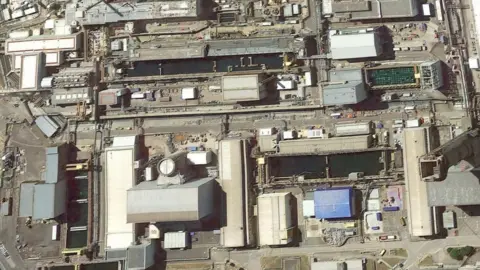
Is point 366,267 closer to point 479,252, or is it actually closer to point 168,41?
point 479,252

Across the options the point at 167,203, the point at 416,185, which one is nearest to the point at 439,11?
the point at 416,185

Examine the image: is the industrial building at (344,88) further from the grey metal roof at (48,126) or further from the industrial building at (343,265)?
the grey metal roof at (48,126)

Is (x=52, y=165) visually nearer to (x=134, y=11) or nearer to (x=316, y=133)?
(x=134, y=11)


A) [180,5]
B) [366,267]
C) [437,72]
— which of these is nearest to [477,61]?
[437,72]

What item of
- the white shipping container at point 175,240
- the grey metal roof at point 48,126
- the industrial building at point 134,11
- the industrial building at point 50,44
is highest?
the industrial building at point 134,11

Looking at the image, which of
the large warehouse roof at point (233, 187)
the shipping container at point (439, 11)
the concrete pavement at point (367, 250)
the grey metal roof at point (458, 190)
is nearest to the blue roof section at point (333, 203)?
the concrete pavement at point (367, 250)

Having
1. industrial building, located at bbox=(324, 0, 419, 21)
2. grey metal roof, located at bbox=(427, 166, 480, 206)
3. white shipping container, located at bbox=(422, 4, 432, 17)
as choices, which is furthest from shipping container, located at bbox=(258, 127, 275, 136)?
white shipping container, located at bbox=(422, 4, 432, 17)

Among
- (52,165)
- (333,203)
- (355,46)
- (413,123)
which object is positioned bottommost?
(333,203)
